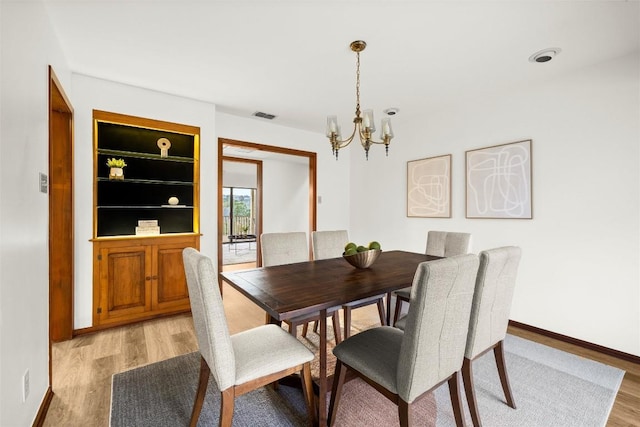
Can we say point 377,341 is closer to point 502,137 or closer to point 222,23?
point 222,23

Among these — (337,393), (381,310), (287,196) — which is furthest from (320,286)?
(287,196)

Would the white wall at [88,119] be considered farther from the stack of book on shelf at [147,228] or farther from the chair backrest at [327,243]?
the chair backrest at [327,243]

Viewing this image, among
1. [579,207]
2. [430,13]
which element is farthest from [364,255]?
[579,207]

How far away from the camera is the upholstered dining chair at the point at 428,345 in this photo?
3.81ft

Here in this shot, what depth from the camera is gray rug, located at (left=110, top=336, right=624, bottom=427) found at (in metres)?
1.66

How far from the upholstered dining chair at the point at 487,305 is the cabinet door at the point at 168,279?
2.91 metres

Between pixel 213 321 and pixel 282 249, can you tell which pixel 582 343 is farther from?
pixel 213 321

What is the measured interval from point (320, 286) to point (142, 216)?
8.60ft

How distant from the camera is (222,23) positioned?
2.02 m

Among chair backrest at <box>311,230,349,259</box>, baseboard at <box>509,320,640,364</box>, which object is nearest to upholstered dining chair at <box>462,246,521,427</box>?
chair backrest at <box>311,230,349,259</box>

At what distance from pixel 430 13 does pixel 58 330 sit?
3961mm

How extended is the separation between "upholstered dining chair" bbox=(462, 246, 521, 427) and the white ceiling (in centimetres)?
157

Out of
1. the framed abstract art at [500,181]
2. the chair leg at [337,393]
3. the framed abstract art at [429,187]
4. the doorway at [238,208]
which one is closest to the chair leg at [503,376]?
the chair leg at [337,393]

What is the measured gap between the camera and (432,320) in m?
1.20
